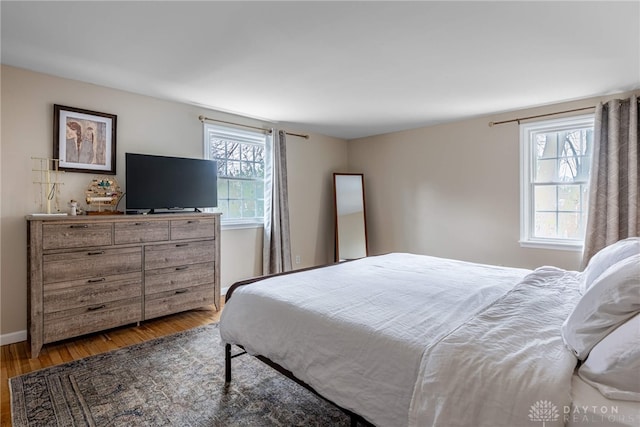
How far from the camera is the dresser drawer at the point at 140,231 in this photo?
294cm

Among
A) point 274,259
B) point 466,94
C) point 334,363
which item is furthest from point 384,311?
point 274,259

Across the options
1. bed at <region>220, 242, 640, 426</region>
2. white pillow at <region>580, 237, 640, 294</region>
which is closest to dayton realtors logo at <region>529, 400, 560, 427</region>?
bed at <region>220, 242, 640, 426</region>

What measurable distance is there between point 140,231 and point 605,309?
10.9ft

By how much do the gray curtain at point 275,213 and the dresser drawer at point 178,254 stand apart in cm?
104

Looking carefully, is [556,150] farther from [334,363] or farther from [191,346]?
[191,346]

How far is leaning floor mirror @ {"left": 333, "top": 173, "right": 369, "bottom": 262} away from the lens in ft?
17.4

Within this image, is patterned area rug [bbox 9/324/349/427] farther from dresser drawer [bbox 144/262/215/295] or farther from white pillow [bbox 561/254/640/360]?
white pillow [bbox 561/254/640/360]

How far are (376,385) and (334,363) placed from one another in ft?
0.74

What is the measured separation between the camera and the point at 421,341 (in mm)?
1271

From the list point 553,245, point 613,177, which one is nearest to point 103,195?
point 553,245

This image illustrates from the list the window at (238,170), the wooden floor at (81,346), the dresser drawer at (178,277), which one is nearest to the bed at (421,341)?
the wooden floor at (81,346)

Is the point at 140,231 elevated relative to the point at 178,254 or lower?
elevated

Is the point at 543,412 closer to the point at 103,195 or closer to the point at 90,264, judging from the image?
the point at 90,264

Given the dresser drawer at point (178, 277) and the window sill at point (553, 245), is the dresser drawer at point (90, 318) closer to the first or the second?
the dresser drawer at point (178, 277)
